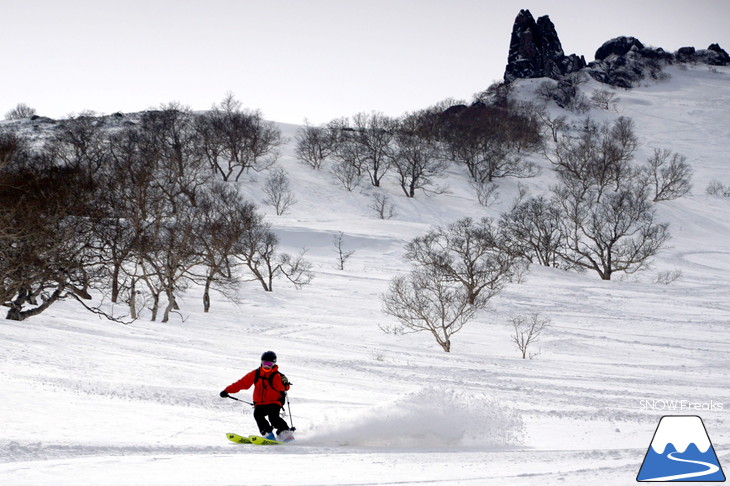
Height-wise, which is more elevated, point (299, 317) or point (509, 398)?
point (509, 398)

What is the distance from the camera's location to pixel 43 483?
17.7ft

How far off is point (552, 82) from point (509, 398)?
115 m

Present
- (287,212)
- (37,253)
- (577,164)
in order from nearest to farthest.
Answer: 1. (37,253)
2. (287,212)
3. (577,164)

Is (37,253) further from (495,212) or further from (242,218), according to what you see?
(495,212)

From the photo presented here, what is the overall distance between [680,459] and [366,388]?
25.7 ft

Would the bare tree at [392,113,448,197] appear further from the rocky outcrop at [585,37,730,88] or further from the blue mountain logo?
the rocky outcrop at [585,37,730,88]

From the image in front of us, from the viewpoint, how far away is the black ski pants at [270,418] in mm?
8219

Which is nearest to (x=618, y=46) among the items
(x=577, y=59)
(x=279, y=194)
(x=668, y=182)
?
(x=577, y=59)

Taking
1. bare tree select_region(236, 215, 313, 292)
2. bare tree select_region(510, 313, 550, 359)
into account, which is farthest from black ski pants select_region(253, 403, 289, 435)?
bare tree select_region(236, 215, 313, 292)

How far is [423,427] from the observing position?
332 inches

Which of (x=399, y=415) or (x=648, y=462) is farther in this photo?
(x=399, y=415)

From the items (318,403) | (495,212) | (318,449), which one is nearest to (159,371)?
(318,403)

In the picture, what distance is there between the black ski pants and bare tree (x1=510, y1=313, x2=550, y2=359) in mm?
15092

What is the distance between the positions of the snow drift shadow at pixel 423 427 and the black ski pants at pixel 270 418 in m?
0.39
